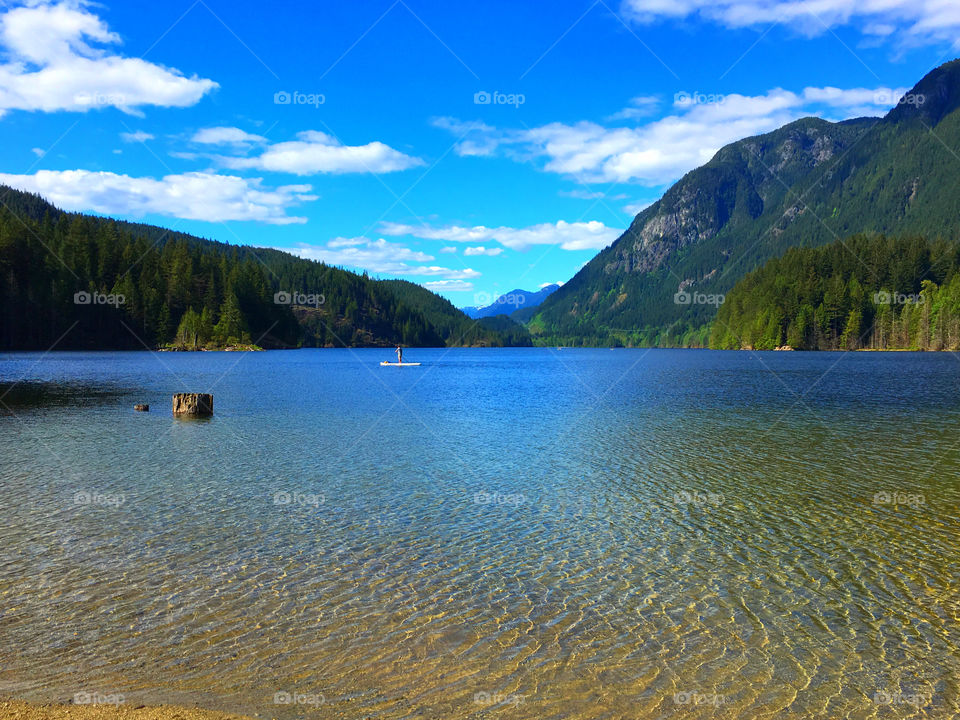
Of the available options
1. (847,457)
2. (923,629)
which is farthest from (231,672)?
(847,457)

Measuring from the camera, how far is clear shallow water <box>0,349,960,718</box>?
901cm

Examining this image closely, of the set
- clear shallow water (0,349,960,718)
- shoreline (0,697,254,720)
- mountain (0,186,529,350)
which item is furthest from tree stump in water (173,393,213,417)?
mountain (0,186,529,350)

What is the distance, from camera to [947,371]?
3548 inches

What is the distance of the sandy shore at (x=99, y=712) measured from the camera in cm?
790

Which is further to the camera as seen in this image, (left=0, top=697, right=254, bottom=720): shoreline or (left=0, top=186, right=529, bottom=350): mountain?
(left=0, top=186, right=529, bottom=350): mountain

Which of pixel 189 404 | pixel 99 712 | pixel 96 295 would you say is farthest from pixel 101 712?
pixel 96 295

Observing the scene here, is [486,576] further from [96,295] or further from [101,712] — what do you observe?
[96,295]

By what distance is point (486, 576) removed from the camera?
13.6m

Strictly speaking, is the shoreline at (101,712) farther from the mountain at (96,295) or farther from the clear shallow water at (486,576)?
the mountain at (96,295)

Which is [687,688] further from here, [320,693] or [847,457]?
[847,457]

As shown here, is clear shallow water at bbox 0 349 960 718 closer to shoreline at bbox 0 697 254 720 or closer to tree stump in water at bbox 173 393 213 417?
shoreline at bbox 0 697 254 720

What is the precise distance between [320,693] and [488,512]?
34.0 feet

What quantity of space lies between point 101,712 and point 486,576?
24.5ft

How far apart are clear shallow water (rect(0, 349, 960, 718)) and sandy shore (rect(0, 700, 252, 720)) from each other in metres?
0.32
